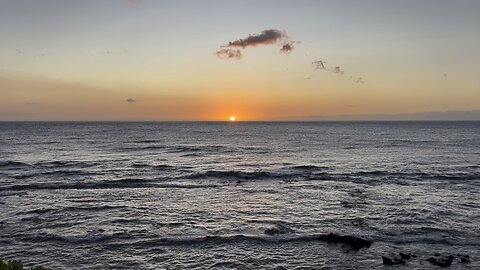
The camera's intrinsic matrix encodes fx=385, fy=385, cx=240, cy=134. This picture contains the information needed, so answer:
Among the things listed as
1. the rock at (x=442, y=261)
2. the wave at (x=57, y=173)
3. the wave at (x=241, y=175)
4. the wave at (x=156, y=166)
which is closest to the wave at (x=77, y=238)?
the rock at (x=442, y=261)

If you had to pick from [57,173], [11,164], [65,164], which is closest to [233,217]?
[57,173]

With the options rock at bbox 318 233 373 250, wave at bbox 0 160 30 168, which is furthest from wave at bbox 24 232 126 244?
wave at bbox 0 160 30 168

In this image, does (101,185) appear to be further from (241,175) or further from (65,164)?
(65,164)

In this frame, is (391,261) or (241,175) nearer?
(391,261)

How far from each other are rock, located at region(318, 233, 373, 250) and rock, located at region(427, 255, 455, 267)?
279 cm

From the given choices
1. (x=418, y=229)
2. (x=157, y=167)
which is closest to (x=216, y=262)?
(x=418, y=229)

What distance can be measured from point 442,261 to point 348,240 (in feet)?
13.4

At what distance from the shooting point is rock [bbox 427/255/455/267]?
15.7 metres

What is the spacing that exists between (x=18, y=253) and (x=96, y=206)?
9.04 metres

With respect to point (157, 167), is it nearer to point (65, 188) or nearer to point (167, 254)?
point (65, 188)

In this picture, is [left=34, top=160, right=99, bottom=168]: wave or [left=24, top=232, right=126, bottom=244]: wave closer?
[left=24, top=232, right=126, bottom=244]: wave

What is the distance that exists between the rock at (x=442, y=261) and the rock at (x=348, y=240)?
2.79 m

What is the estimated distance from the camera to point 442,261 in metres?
15.9

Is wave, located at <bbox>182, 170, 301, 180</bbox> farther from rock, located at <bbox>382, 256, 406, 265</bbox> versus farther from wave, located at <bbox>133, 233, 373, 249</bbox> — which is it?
rock, located at <bbox>382, 256, 406, 265</bbox>
